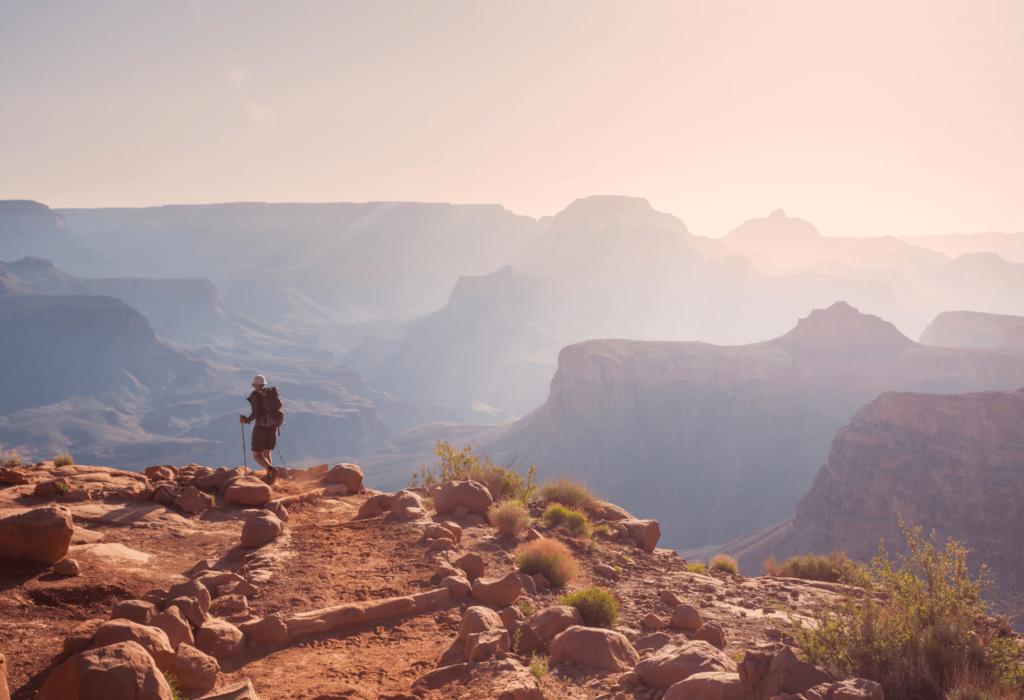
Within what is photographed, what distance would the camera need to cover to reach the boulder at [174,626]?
5852 millimetres

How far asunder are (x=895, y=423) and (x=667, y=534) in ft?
143

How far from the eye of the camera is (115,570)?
7.73 meters

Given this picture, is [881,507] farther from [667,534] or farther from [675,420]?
[675,420]

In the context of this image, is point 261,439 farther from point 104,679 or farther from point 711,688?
point 711,688

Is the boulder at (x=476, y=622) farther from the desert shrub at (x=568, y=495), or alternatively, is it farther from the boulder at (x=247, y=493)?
the desert shrub at (x=568, y=495)

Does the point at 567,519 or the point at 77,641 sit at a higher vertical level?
the point at 77,641

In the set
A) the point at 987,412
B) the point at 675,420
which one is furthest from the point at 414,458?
the point at 987,412

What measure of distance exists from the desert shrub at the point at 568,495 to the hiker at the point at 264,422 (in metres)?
7.85

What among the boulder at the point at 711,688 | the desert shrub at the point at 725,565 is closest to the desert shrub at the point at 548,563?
the boulder at the point at 711,688

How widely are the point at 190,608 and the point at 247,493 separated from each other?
5950 mm

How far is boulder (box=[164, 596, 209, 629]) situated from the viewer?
639 centimetres

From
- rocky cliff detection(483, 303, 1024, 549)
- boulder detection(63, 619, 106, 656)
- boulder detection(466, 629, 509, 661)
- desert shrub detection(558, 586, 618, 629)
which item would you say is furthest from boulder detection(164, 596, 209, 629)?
rocky cliff detection(483, 303, 1024, 549)

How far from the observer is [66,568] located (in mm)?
7133

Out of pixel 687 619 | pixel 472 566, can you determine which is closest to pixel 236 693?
pixel 472 566
